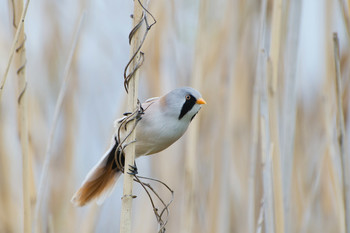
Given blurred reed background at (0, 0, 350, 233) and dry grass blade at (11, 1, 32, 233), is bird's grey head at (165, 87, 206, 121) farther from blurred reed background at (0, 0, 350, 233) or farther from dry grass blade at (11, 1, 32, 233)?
dry grass blade at (11, 1, 32, 233)

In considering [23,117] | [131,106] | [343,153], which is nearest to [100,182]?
[23,117]

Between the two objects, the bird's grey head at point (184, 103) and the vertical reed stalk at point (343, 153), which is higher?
the bird's grey head at point (184, 103)

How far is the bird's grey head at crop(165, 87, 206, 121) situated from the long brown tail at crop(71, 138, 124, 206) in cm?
27

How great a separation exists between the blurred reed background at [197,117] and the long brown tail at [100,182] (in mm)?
104

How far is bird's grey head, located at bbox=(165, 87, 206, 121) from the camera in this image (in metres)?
1.32

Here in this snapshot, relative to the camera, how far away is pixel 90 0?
6.02 feet

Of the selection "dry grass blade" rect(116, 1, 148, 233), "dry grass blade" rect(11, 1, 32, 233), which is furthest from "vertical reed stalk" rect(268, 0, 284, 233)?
"dry grass blade" rect(11, 1, 32, 233)

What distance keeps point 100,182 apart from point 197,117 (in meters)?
0.41

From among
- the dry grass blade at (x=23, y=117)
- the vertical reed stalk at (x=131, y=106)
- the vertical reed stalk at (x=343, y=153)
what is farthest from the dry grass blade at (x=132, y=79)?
the vertical reed stalk at (x=343, y=153)

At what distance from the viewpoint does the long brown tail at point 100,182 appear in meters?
1.38

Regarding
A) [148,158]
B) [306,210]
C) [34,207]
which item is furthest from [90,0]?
[306,210]

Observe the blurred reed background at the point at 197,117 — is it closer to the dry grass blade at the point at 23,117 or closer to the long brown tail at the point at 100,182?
the long brown tail at the point at 100,182

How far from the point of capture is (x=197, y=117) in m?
1.54

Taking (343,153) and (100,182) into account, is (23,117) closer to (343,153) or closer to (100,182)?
(100,182)
